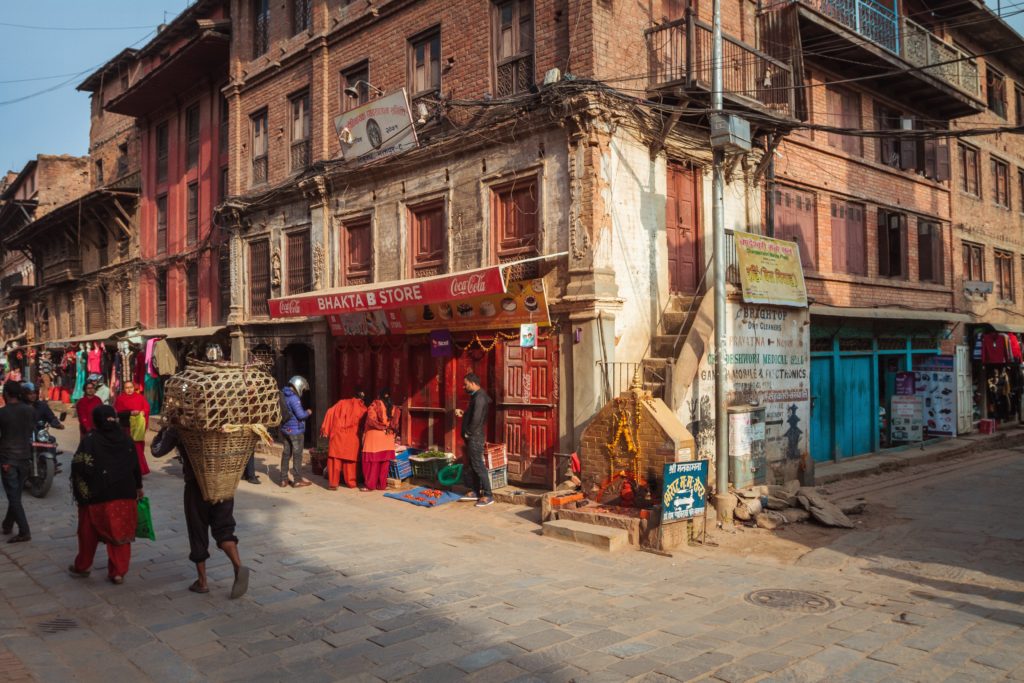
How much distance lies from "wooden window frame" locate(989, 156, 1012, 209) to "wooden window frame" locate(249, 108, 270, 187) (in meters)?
20.6

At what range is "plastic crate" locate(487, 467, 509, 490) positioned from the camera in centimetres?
1123

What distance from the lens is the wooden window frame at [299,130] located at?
55.0ft

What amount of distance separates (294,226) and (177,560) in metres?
10.6

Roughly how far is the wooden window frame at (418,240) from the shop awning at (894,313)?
6.99 metres

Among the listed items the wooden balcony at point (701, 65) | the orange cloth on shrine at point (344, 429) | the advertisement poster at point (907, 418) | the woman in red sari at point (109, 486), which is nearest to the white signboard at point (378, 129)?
the wooden balcony at point (701, 65)

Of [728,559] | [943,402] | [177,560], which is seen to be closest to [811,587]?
[728,559]

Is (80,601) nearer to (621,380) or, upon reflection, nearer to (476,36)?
(621,380)

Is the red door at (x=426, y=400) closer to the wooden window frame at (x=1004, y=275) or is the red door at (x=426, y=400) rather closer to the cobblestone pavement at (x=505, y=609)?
the cobblestone pavement at (x=505, y=609)

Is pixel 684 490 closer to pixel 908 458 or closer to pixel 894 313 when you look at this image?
pixel 908 458

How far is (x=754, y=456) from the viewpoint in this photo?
10.8m

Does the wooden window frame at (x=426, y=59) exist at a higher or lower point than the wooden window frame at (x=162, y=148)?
lower

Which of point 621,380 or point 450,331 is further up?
point 450,331

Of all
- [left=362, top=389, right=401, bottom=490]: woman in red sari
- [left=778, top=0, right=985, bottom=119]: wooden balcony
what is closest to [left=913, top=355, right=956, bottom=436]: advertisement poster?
[left=778, top=0, right=985, bottom=119]: wooden balcony

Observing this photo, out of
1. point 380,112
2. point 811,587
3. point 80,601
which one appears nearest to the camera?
point 80,601
